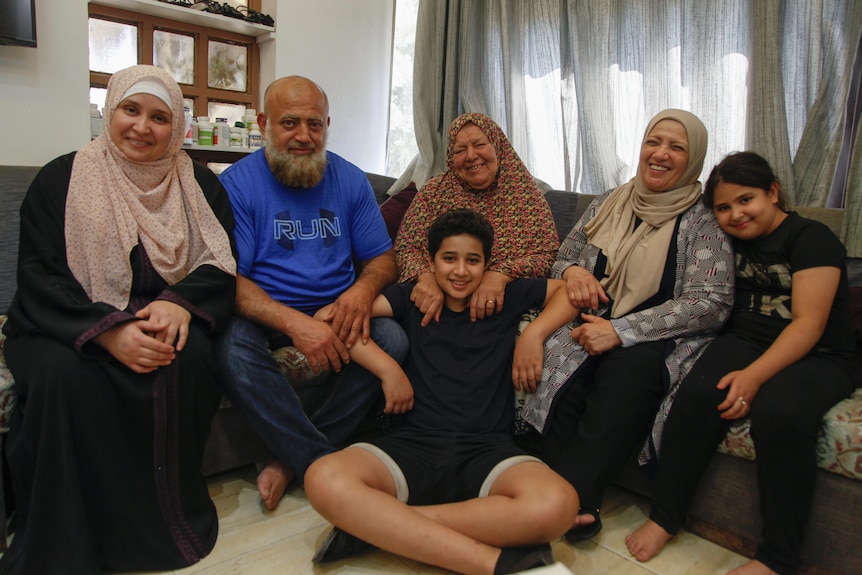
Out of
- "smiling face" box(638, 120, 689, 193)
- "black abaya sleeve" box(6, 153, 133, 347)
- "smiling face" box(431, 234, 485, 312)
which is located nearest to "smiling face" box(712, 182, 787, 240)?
"smiling face" box(638, 120, 689, 193)

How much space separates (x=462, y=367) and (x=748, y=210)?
850 millimetres

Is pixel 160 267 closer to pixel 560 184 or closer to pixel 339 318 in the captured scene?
pixel 339 318

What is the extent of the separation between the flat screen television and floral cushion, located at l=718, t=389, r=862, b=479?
302 centimetres

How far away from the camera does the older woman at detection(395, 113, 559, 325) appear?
2.00 m

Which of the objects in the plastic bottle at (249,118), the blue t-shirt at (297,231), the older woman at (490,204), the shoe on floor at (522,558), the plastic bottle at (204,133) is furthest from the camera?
the plastic bottle at (249,118)

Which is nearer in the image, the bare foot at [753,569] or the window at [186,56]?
the bare foot at [753,569]

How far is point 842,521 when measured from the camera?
1.35 meters

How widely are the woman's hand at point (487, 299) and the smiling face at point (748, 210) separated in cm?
63

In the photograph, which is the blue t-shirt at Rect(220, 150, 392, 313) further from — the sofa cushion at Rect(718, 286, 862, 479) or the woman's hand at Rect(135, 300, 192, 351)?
the sofa cushion at Rect(718, 286, 862, 479)

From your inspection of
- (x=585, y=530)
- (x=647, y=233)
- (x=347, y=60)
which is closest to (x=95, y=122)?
(x=347, y=60)

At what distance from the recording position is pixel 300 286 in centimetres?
185

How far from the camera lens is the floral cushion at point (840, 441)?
134 cm

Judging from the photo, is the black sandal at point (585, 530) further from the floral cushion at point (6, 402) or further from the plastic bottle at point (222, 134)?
the plastic bottle at point (222, 134)

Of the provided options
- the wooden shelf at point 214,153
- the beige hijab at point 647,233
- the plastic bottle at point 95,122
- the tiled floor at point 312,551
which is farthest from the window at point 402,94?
the tiled floor at point 312,551
